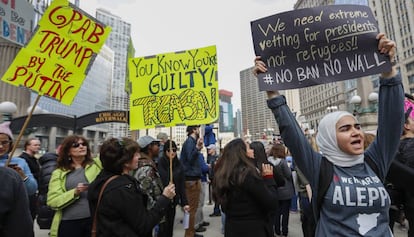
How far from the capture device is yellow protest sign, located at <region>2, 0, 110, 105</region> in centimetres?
281

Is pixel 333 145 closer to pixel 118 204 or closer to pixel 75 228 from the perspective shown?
pixel 118 204

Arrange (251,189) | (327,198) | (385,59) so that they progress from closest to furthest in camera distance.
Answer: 1. (327,198)
2. (385,59)
3. (251,189)

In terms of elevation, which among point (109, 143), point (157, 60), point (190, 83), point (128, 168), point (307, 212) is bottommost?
point (307, 212)

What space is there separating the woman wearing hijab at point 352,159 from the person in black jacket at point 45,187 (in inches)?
136

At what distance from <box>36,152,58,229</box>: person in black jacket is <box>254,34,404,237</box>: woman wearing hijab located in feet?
11.3

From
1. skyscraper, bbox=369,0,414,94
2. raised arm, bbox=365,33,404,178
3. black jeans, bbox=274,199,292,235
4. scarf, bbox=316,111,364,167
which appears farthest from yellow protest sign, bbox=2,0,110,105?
skyscraper, bbox=369,0,414,94

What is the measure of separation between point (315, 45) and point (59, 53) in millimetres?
2743

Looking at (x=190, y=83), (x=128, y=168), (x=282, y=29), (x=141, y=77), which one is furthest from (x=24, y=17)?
(x=282, y=29)

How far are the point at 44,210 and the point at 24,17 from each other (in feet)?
9.29

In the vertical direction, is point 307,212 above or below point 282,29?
below

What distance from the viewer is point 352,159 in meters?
1.68

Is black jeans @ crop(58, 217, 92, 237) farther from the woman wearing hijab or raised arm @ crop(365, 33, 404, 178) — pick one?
raised arm @ crop(365, 33, 404, 178)

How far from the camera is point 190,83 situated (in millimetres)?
3936

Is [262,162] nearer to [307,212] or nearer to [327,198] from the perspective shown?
[307,212]
